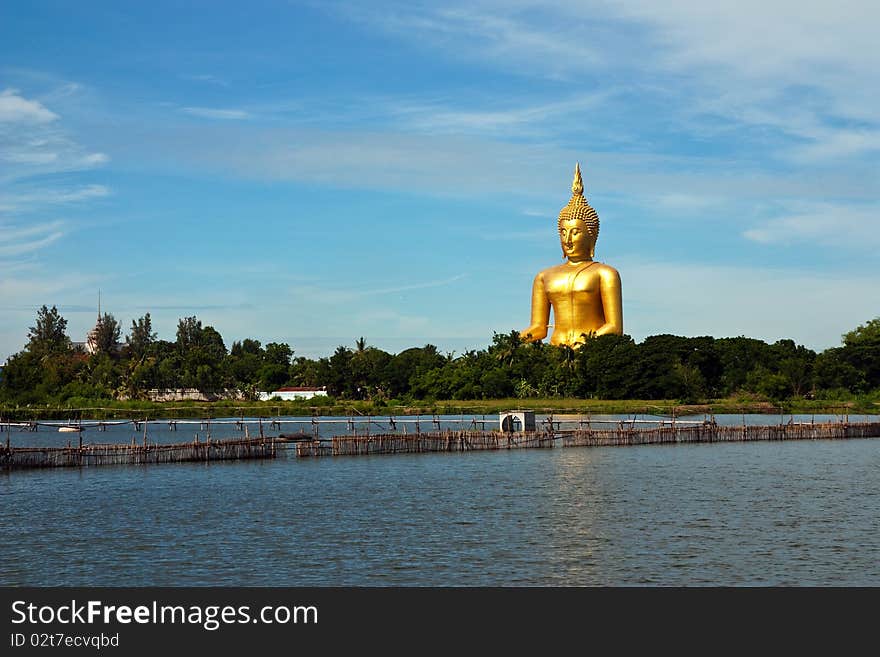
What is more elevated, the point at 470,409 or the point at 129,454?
the point at 470,409

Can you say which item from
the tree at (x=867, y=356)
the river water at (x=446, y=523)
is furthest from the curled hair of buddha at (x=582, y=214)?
the river water at (x=446, y=523)

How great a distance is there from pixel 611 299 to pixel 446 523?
6613 centimetres

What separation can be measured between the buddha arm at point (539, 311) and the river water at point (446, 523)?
166 ft

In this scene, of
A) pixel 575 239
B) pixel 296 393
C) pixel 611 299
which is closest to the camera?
pixel 611 299

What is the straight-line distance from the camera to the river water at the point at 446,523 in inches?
845

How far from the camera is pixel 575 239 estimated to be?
94312 mm

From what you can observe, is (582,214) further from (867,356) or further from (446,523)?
(446,523)

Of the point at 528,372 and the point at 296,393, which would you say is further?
the point at 296,393

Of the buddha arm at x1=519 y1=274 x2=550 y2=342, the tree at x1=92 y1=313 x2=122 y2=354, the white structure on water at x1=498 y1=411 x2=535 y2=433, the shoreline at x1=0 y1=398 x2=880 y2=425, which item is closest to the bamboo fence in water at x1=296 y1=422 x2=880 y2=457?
the white structure on water at x1=498 y1=411 x2=535 y2=433

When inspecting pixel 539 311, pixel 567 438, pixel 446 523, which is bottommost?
pixel 446 523

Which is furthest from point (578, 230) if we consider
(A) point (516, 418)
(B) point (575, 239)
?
(A) point (516, 418)

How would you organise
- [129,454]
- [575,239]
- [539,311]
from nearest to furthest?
[129,454], [575,239], [539,311]

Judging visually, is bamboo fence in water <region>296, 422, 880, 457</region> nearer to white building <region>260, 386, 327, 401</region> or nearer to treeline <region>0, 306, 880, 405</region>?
treeline <region>0, 306, 880, 405</region>

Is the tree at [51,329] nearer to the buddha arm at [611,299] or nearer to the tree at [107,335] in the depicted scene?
the tree at [107,335]
